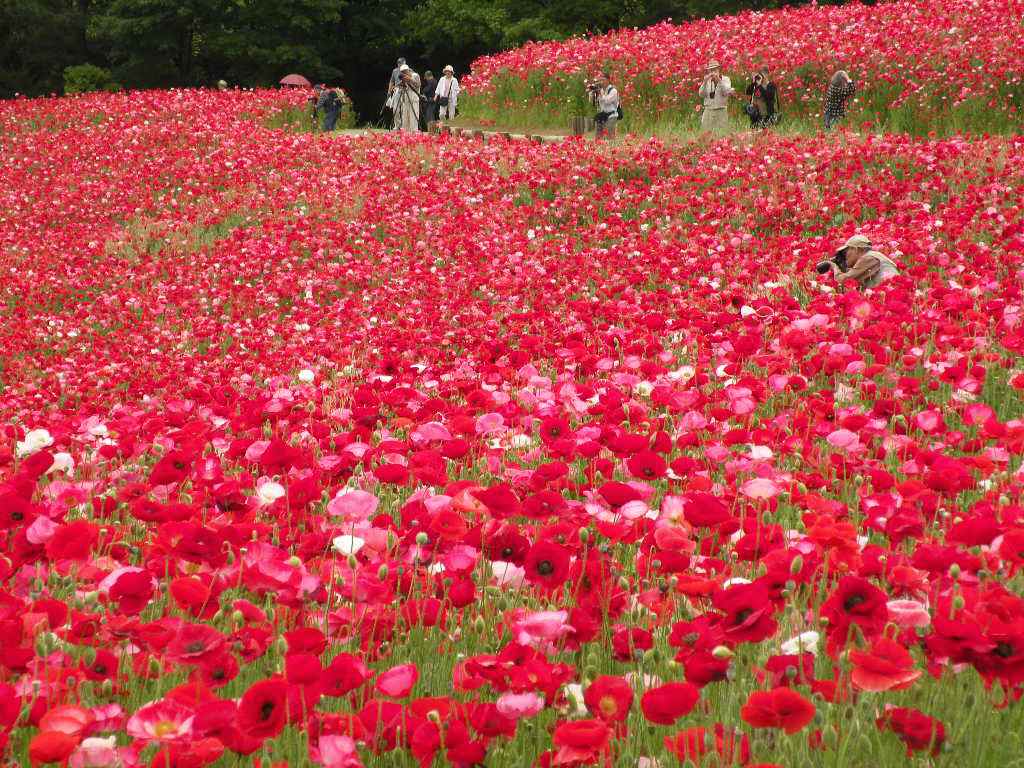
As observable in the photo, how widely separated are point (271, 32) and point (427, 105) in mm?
18896

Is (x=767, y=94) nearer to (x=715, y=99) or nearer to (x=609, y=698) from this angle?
(x=715, y=99)

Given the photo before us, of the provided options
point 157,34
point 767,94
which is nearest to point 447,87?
point 767,94

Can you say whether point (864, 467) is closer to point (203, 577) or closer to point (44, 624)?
point (203, 577)

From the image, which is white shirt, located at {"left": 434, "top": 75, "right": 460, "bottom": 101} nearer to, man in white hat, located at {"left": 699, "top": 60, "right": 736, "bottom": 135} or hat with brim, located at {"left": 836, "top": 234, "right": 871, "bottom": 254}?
man in white hat, located at {"left": 699, "top": 60, "right": 736, "bottom": 135}

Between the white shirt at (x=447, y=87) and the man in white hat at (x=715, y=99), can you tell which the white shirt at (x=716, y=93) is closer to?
the man in white hat at (x=715, y=99)

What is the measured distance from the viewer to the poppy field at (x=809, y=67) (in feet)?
48.5

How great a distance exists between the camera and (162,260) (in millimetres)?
13539

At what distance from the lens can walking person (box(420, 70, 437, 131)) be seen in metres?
23.0

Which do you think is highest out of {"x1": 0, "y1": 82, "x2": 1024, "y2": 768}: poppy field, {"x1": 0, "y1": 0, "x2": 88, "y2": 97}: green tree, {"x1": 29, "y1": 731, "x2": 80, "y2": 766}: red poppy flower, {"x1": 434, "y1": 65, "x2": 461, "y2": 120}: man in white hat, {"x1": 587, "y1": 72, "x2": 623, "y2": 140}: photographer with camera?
{"x1": 0, "y1": 0, "x2": 88, "y2": 97}: green tree

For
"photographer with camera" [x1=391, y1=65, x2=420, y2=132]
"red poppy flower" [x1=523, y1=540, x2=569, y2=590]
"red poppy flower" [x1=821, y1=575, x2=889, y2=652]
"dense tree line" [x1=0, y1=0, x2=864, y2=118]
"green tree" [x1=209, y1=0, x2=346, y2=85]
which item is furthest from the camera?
"green tree" [x1=209, y1=0, x2=346, y2=85]

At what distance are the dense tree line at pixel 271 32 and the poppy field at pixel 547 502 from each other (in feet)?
93.9

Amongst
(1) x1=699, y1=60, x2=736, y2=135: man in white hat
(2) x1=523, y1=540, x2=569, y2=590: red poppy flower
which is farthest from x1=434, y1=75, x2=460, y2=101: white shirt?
(2) x1=523, y1=540, x2=569, y2=590: red poppy flower

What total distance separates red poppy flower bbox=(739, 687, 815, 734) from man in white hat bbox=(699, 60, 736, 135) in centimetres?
1575

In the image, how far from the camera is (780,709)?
→ 4.82 ft
